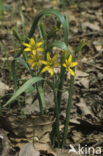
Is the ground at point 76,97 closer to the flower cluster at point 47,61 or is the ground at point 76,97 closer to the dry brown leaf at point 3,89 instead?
the dry brown leaf at point 3,89

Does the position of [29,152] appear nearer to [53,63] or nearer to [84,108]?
[53,63]

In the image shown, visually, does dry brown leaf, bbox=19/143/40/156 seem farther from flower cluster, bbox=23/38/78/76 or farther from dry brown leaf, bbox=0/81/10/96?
dry brown leaf, bbox=0/81/10/96

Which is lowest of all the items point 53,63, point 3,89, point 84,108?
point 84,108

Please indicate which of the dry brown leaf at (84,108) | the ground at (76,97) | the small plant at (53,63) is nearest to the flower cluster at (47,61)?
the small plant at (53,63)

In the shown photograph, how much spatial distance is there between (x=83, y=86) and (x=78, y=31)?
3.57 feet

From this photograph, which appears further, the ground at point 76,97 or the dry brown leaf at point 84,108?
the dry brown leaf at point 84,108

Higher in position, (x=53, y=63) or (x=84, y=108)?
(x=53, y=63)

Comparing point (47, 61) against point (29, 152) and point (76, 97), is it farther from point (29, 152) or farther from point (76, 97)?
point (76, 97)

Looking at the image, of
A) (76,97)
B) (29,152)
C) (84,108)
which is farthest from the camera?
(76,97)

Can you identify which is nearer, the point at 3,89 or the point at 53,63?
the point at 53,63

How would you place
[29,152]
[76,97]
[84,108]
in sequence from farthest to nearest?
[76,97] → [84,108] → [29,152]

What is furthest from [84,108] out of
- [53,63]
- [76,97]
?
[53,63]

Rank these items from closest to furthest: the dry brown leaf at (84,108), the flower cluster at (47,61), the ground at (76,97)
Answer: the flower cluster at (47,61)
the ground at (76,97)
the dry brown leaf at (84,108)

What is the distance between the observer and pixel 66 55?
1293mm
